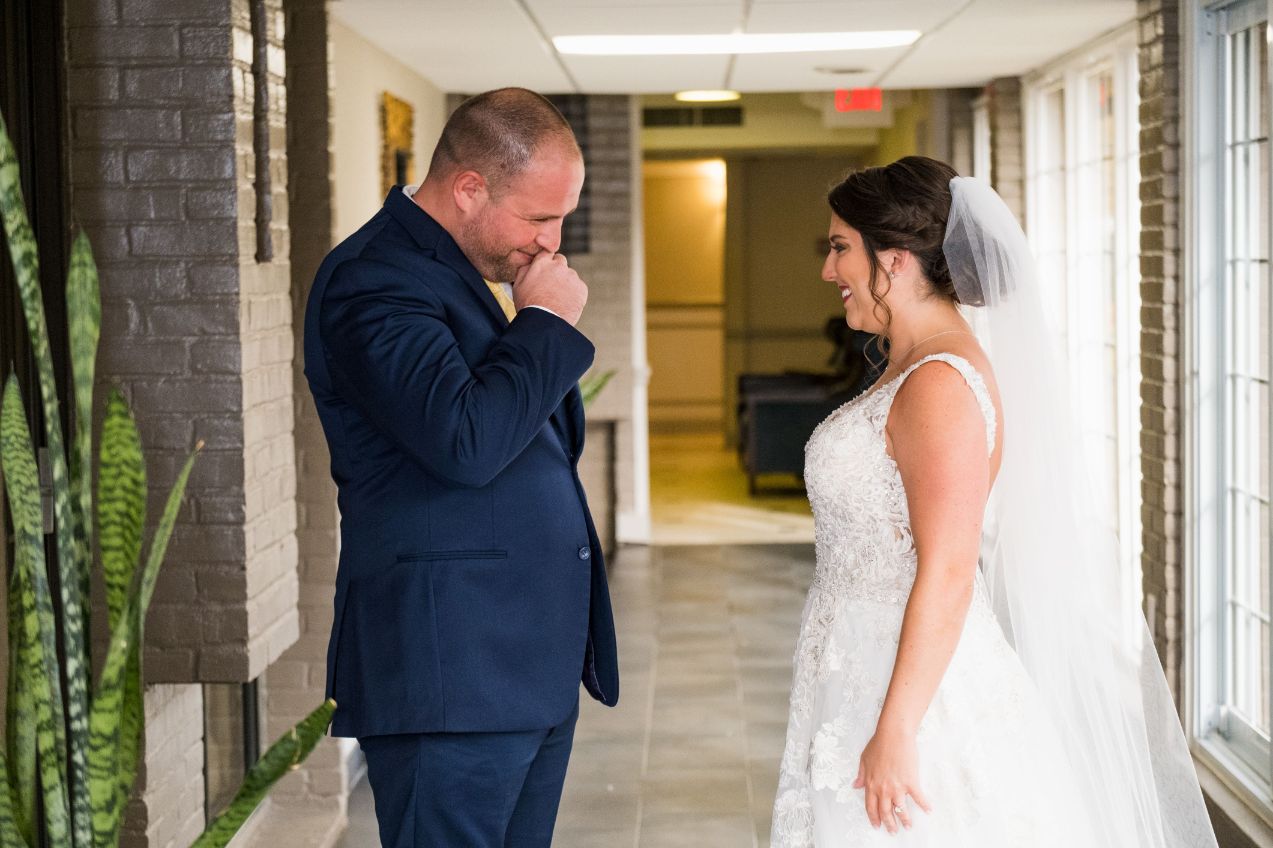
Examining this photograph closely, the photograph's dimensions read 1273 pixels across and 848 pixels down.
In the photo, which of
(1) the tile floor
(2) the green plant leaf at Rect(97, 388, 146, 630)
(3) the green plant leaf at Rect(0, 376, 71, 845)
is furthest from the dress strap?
(1) the tile floor

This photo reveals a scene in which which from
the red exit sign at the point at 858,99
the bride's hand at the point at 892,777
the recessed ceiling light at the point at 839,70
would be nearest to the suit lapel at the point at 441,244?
the bride's hand at the point at 892,777

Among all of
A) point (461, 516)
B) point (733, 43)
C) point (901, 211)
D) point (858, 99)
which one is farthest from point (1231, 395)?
point (858, 99)

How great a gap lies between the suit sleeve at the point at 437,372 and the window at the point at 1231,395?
2.71 meters

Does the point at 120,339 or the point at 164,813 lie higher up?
the point at 120,339

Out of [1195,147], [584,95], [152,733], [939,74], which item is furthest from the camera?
[584,95]

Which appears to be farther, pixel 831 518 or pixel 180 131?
pixel 180 131

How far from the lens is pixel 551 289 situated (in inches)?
78.8

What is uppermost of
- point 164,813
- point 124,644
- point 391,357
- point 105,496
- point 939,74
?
point 939,74

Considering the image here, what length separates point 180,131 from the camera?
9.89 feet

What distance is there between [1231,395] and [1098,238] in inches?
83.6

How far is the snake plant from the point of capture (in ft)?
6.07

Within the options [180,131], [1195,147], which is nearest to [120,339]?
[180,131]

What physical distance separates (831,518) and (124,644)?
3.60 ft

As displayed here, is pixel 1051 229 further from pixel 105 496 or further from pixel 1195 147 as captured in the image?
pixel 105 496
